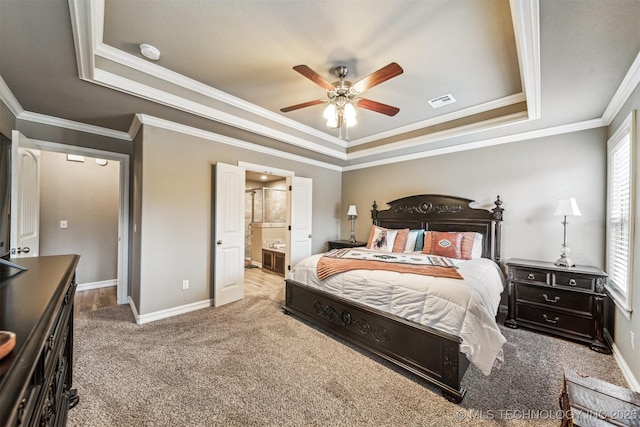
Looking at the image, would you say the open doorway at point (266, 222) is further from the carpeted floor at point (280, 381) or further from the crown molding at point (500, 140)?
the carpeted floor at point (280, 381)

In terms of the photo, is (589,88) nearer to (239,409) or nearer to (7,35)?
(239,409)

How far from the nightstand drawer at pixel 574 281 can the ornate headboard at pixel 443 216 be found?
79cm

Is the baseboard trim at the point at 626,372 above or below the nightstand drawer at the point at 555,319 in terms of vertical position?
below

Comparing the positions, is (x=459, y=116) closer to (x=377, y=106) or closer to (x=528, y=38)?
(x=377, y=106)

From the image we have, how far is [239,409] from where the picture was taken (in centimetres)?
181

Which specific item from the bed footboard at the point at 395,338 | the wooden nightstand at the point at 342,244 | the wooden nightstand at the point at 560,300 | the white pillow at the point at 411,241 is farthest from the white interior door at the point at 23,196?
the wooden nightstand at the point at 560,300

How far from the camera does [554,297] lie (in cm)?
292

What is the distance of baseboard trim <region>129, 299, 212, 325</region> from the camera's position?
313cm

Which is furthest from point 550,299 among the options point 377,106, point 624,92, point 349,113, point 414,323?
point 349,113

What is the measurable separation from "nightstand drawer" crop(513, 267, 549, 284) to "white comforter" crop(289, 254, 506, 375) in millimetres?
551

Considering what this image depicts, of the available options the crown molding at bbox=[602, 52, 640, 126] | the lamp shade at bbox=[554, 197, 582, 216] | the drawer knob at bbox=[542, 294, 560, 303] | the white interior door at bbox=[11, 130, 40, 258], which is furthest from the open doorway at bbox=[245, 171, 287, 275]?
the crown molding at bbox=[602, 52, 640, 126]

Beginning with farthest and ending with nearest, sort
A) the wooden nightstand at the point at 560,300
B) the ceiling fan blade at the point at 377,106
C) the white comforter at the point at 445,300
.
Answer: the wooden nightstand at the point at 560,300 < the ceiling fan blade at the point at 377,106 < the white comforter at the point at 445,300

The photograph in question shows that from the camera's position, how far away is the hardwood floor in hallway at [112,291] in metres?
3.74

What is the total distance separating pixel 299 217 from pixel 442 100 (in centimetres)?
295
